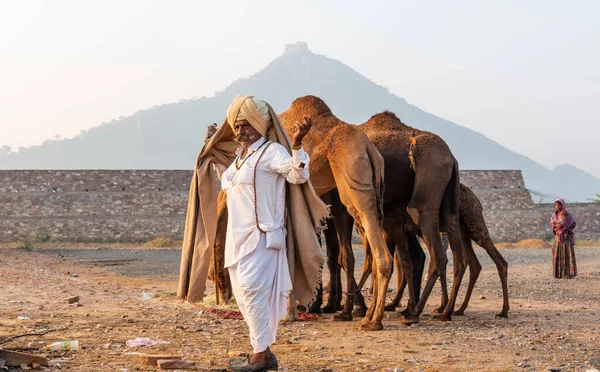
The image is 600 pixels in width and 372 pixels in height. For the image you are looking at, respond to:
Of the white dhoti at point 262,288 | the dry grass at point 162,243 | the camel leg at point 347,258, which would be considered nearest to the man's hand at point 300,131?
the white dhoti at point 262,288

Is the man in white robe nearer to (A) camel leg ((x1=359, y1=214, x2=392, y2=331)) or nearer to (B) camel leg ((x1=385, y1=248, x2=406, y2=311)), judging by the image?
(A) camel leg ((x1=359, y1=214, x2=392, y2=331))

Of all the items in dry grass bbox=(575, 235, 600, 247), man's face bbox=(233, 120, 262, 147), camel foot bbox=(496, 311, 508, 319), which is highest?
man's face bbox=(233, 120, 262, 147)

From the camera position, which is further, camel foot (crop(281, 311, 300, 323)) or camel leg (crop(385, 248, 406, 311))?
camel leg (crop(385, 248, 406, 311))

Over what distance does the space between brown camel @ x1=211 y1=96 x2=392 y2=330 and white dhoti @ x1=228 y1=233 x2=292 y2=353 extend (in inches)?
96.2

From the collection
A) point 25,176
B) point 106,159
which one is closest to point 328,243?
point 25,176

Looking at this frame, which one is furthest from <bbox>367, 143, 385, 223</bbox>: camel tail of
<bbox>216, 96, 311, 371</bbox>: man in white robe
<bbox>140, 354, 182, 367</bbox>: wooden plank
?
<bbox>140, 354, 182, 367</bbox>: wooden plank

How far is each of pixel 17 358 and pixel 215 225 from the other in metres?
2.99

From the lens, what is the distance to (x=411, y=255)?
11047 mm

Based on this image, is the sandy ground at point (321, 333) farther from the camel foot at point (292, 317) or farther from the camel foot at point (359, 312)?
the camel foot at point (359, 312)

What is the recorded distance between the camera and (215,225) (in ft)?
27.0

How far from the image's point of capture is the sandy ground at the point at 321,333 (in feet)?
21.3

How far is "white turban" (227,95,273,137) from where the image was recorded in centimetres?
621

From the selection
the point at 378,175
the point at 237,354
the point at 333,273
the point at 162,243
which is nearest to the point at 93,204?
the point at 162,243

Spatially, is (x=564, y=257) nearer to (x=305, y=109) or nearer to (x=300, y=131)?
(x=305, y=109)
